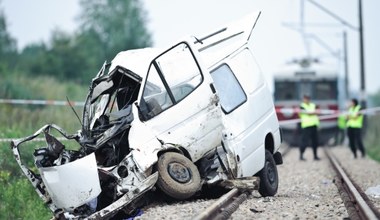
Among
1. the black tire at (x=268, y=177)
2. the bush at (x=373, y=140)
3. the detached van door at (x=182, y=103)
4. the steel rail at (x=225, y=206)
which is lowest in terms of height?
the bush at (x=373, y=140)

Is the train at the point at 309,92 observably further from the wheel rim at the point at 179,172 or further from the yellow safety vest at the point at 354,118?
the wheel rim at the point at 179,172

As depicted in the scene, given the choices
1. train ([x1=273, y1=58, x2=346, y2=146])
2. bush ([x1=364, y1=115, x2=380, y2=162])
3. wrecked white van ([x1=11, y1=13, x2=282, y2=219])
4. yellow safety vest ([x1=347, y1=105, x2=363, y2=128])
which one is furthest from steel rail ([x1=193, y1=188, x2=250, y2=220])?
train ([x1=273, y1=58, x2=346, y2=146])

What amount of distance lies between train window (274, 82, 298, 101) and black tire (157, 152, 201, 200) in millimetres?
21430

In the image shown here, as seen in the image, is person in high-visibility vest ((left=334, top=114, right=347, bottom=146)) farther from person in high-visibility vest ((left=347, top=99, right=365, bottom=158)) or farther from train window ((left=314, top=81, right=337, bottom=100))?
person in high-visibility vest ((left=347, top=99, right=365, bottom=158))

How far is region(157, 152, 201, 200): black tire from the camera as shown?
9766 mm

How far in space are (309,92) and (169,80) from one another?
21.5 metres

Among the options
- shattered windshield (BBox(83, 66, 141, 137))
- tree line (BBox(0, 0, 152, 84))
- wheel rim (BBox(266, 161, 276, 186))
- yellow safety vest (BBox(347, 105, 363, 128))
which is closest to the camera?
shattered windshield (BBox(83, 66, 141, 137))

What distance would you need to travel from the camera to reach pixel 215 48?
1163cm

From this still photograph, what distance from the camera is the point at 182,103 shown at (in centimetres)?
1016

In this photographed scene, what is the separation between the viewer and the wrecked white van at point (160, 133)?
9.24 meters

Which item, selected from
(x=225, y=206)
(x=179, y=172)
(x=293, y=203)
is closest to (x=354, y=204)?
(x=293, y=203)

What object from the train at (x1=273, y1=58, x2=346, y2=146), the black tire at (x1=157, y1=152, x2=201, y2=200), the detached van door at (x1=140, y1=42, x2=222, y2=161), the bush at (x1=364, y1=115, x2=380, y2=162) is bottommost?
the bush at (x1=364, y1=115, x2=380, y2=162)

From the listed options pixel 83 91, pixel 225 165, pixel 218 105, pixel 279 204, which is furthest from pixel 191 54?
pixel 83 91

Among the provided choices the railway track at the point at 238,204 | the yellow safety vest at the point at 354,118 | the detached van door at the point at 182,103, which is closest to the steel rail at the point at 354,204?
the railway track at the point at 238,204
